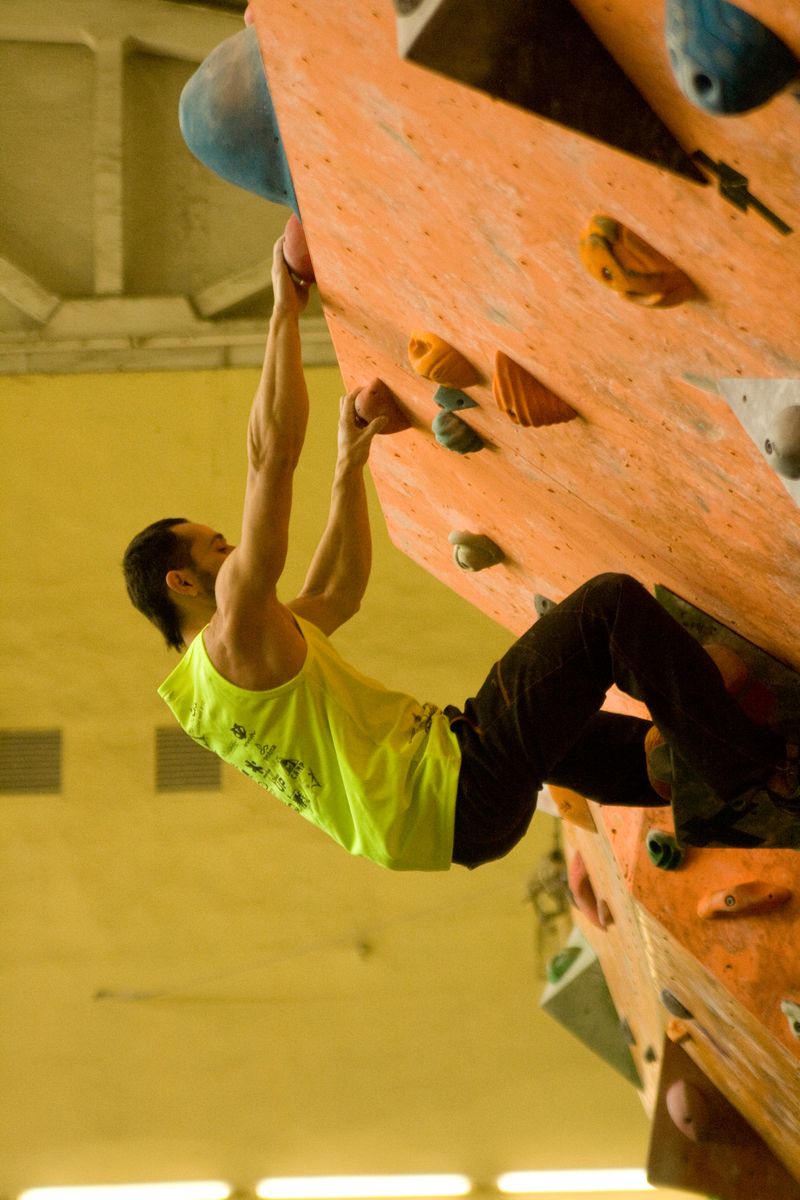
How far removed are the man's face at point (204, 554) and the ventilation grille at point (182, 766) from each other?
10.7 ft

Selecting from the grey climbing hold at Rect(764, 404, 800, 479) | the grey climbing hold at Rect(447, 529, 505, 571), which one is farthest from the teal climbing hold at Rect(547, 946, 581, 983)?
the grey climbing hold at Rect(764, 404, 800, 479)

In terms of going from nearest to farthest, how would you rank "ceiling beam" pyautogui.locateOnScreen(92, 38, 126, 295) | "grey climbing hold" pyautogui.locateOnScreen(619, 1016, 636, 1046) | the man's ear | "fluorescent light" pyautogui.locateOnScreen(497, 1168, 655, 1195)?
the man's ear → "grey climbing hold" pyautogui.locateOnScreen(619, 1016, 636, 1046) → "fluorescent light" pyautogui.locateOnScreen(497, 1168, 655, 1195) → "ceiling beam" pyautogui.locateOnScreen(92, 38, 126, 295)

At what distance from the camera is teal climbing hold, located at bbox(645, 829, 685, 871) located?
198cm

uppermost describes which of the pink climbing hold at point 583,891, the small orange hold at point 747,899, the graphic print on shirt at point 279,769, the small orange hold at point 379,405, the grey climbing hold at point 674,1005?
the small orange hold at point 379,405

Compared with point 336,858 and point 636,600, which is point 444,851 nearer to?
point 636,600

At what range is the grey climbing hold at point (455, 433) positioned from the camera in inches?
72.3

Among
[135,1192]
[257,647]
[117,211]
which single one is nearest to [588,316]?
[257,647]

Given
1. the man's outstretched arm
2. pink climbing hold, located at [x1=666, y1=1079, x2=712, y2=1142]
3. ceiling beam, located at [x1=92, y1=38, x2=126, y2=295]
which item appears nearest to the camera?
the man's outstretched arm

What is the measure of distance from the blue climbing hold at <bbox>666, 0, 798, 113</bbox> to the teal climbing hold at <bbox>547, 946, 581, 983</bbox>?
3.19 m

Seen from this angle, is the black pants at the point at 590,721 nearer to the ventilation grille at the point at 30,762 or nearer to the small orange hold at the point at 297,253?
the small orange hold at the point at 297,253

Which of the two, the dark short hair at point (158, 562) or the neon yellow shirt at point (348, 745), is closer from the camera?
the neon yellow shirt at point (348, 745)

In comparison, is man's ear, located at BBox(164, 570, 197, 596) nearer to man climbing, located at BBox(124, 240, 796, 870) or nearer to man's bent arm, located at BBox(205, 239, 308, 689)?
man climbing, located at BBox(124, 240, 796, 870)

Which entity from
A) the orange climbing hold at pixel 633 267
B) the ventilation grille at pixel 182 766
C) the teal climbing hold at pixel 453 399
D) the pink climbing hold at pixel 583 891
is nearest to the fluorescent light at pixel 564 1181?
the ventilation grille at pixel 182 766

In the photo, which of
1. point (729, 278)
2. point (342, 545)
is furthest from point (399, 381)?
point (729, 278)
